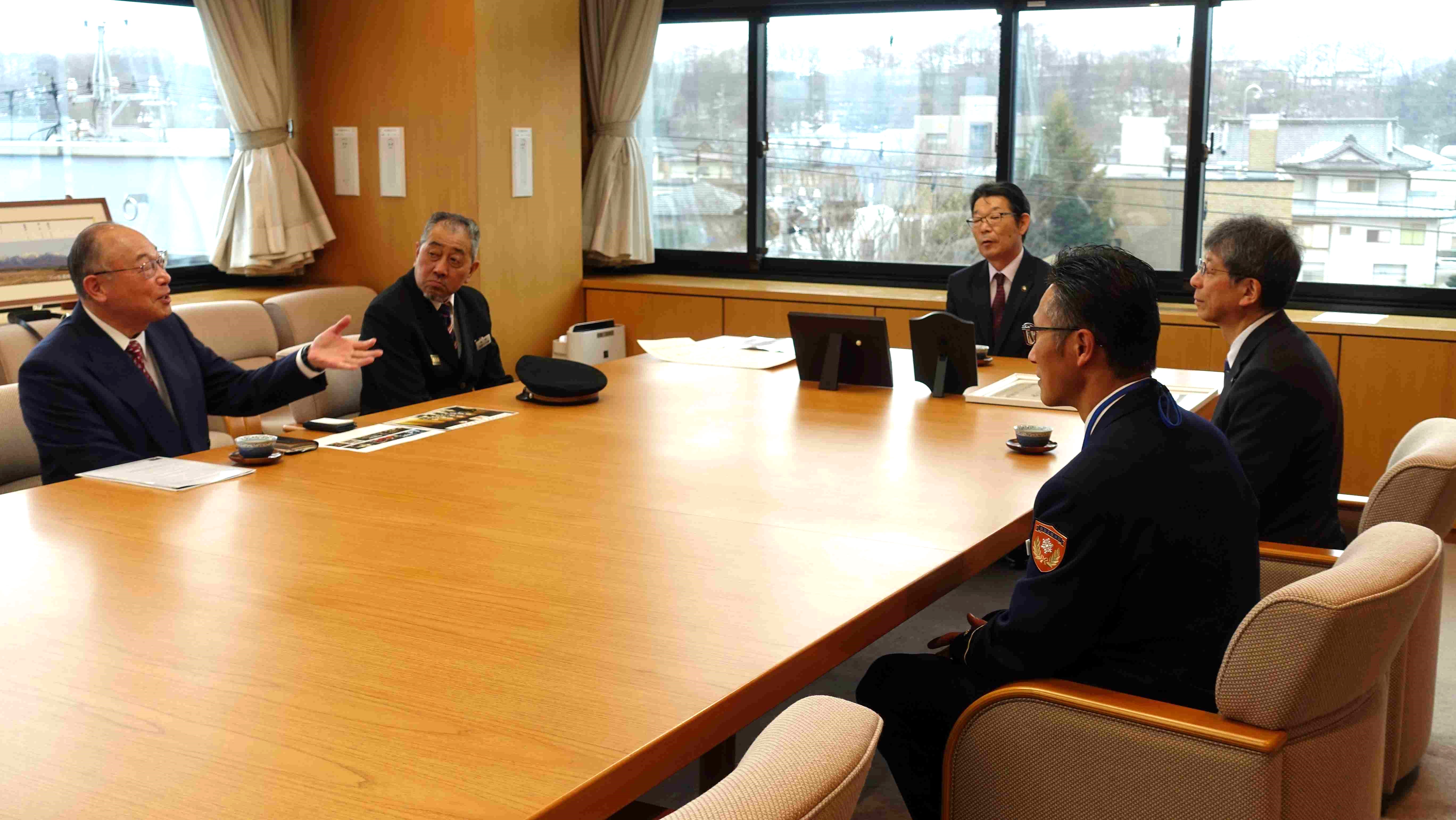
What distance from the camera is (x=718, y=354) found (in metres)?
4.62

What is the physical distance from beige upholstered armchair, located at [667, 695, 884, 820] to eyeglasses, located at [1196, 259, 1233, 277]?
2.21 m

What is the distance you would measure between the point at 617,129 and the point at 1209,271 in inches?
177

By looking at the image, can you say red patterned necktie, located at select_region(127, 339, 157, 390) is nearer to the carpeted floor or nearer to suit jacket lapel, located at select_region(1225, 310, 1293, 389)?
the carpeted floor

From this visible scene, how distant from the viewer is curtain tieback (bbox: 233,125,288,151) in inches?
238

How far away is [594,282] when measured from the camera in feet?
22.5

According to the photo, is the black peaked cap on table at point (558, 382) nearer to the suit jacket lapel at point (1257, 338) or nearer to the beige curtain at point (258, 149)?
the suit jacket lapel at point (1257, 338)

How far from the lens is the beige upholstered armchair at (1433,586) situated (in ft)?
8.34

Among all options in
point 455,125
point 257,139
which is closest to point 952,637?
point 455,125

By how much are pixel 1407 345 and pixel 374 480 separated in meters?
4.32

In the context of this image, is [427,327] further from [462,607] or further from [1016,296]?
[462,607]

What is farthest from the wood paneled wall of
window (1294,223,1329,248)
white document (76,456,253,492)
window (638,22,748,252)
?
window (1294,223,1329,248)

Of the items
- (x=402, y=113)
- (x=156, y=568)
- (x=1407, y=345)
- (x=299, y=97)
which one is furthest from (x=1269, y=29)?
(x=156, y=568)

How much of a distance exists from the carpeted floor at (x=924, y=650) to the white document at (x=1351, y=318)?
994 mm

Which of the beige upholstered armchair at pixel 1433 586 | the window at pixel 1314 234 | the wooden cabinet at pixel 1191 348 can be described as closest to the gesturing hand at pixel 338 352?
the beige upholstered armchair at pixel 1433 586
